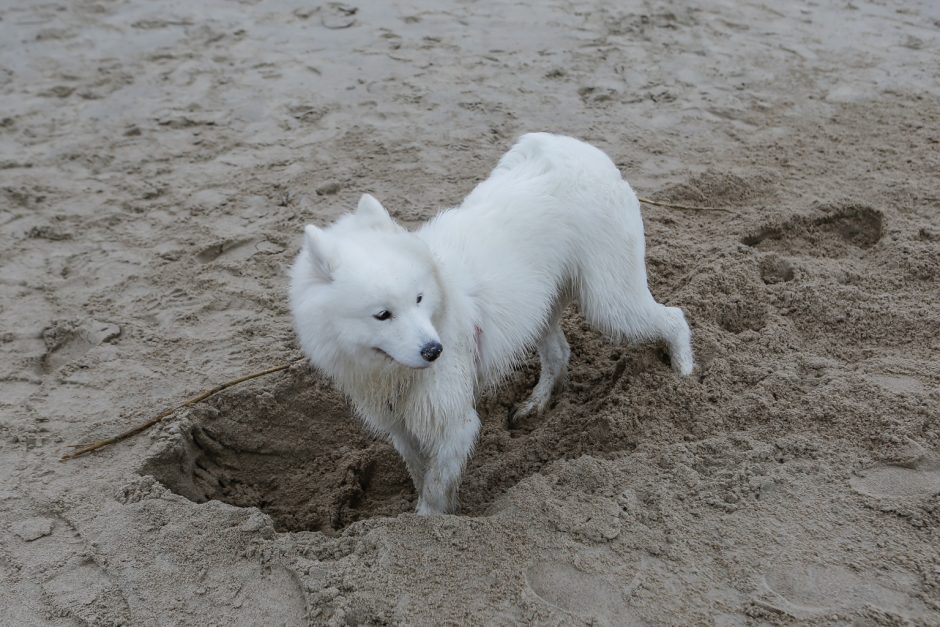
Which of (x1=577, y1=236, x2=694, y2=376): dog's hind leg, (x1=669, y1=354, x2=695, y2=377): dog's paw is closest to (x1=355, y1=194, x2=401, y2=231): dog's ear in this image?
(x1=577, y1=236, x2=694, y2=376): dog's hind leg

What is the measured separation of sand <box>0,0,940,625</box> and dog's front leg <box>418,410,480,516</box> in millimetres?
219

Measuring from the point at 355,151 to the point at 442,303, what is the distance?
316cm

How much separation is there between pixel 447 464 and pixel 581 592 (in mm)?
799

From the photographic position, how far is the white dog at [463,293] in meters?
2.79

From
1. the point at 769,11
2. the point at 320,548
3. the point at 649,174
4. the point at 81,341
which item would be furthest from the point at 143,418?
the point at 769,11

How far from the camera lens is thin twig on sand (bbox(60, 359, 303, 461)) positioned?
3506mm

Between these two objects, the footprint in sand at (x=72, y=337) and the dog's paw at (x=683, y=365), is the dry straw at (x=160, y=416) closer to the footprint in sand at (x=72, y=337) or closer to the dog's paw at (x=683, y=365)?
the footprint in sand at (x=72, y=337)

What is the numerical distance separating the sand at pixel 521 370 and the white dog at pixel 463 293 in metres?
0.34

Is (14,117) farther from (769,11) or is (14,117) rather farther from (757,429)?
(769,11)

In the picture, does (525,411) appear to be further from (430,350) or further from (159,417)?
(159,417)

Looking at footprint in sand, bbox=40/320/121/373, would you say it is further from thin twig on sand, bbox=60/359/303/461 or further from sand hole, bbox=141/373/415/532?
sand hole, bbox=141/373/415/532

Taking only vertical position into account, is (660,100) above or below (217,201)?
above

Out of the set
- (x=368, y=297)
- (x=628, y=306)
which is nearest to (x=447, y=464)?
(x=368, y=297)

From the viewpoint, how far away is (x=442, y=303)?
2984 mm
